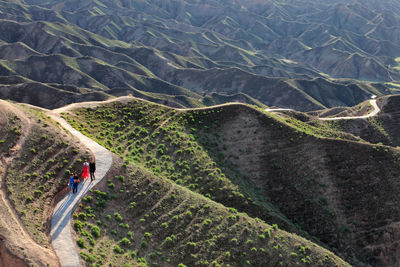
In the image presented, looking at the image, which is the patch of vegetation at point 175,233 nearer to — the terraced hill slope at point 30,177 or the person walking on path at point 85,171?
the person walking on path at point 85,171

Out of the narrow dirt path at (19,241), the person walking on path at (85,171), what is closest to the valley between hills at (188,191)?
the narrow dirt path at (19,241)

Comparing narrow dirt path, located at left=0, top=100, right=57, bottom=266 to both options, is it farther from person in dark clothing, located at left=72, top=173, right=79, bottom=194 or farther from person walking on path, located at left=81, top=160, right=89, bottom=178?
person walking on path, located at left=81, top=160, right=89, bottom=178

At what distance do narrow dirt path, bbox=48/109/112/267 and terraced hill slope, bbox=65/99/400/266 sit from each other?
199 cm

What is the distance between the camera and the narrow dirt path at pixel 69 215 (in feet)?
89.6

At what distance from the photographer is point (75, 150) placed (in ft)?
123

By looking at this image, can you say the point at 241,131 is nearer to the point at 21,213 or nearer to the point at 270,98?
the point at 21,213

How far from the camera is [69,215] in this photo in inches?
1221

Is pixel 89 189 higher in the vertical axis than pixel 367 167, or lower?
higher

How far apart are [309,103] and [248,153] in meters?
115

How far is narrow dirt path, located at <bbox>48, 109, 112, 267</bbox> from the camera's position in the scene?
27.3 m

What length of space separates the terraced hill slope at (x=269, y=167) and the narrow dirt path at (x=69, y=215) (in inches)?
78.2

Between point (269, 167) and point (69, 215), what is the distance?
27957 mm

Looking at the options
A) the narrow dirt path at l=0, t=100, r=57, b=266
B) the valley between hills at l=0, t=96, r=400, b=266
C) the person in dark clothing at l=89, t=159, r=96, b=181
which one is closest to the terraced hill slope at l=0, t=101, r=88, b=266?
the narrow dirt path at l=0, t=100, r=57, b=266

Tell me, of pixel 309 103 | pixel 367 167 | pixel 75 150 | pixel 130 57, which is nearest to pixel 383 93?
pixel 309 103
